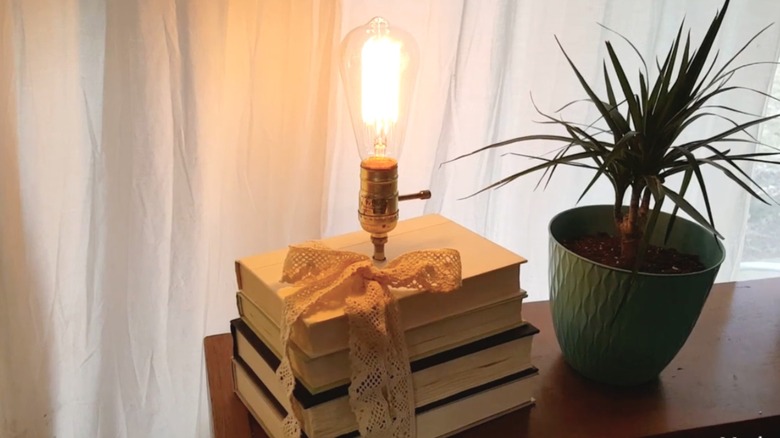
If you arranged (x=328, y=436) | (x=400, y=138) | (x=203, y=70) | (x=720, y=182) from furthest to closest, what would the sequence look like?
(x=720, y=182), (x=203, y=70), (x=400, y=138), (x=328, y=436)

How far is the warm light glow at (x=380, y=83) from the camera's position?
710 mm

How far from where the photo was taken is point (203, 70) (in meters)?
0.86

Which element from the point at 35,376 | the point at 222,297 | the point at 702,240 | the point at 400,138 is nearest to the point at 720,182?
the point at 702,240

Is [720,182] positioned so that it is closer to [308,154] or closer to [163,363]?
[308,154]

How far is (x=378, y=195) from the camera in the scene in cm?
67

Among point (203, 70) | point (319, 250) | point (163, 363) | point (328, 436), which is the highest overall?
point (203, 70)

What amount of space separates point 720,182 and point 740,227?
0.32 ft

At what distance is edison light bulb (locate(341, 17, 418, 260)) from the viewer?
71 cm

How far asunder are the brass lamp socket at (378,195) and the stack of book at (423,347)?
0.17 feet

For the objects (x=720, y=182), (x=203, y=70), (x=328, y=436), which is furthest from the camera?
(x=720, y=182)

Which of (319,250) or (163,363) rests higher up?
(319,250)

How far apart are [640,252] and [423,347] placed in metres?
0.23

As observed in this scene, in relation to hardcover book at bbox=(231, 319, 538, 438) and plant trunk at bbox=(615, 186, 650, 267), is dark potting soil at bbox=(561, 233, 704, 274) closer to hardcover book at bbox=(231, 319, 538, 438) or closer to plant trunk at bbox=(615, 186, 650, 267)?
plant trunk at bbox=(615, 186, 650, 267)

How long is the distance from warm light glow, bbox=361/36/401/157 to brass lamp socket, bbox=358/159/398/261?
0.20ft
